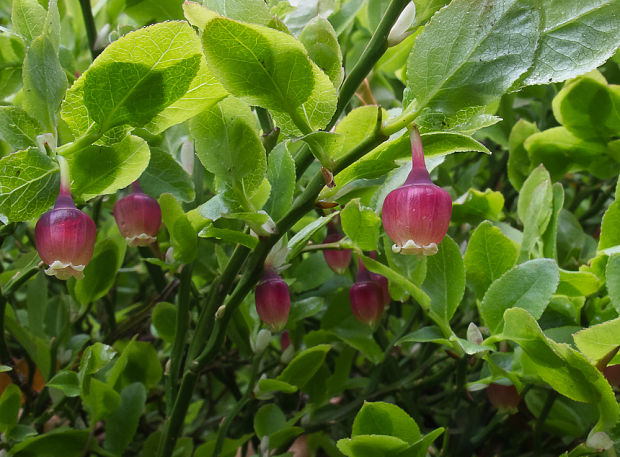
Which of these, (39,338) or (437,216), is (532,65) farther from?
(39,338)

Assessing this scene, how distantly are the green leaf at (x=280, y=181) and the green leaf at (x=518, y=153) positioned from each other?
432 millimetres

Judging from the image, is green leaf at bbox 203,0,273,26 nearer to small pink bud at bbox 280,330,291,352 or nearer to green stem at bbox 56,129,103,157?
green stem at bbox 56,129,103,157

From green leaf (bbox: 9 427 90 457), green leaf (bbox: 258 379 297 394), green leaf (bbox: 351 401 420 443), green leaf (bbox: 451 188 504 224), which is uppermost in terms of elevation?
green leaf (bbox: 451 188 504 224)

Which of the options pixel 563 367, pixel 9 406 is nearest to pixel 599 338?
pixel 563 367

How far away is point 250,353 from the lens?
0.87m

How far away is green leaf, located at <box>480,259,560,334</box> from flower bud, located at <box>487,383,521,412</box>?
0.49ft

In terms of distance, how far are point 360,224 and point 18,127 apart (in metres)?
0.31

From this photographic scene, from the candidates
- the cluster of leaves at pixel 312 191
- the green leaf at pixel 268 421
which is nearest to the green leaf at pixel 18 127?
the cluster of leaves at pixel 312 191

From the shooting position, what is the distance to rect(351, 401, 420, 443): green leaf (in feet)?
1.88

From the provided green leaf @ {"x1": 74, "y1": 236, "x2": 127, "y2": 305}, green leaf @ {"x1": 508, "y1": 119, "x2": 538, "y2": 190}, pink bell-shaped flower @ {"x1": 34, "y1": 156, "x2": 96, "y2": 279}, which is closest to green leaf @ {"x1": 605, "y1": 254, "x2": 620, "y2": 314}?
green leaf @ {"x1": 508, "y1": 119, "x2": 538, "y2": 190}

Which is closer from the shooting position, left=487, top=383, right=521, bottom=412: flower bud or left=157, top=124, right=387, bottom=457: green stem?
left=157, top=124, right=387, bottom=457: green stem

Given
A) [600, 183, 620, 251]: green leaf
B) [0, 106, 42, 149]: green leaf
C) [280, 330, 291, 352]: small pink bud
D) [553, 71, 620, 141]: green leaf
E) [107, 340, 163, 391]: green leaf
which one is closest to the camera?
[0, 106, 42, 149]: green leaf

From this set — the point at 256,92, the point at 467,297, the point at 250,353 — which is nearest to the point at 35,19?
the point at 256,92

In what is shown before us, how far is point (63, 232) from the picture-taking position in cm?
48
